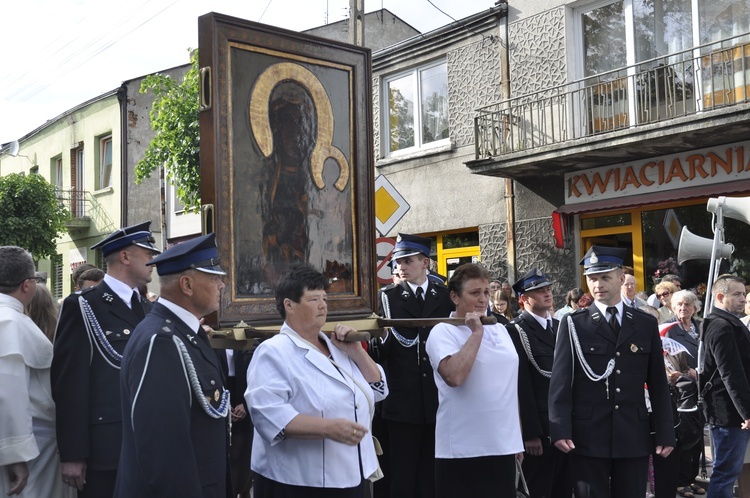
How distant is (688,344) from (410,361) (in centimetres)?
286

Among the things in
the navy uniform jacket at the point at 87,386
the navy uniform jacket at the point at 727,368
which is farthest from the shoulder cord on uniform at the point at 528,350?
the navy uniform jacket at the point at 87,386

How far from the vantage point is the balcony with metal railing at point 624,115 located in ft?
38.6

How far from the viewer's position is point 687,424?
21.5 ft

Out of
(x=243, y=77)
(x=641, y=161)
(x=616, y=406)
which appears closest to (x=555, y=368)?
(x=616, y=406)

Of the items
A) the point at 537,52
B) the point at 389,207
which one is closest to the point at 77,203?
the point at 537,52

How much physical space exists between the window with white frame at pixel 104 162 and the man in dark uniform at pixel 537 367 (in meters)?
21.9

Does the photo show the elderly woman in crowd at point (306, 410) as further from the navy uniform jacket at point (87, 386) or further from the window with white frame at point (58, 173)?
the window with white frame at point (58, 173)

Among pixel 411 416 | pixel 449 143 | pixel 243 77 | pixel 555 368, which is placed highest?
pixel 449 143

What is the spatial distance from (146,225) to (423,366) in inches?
90.0

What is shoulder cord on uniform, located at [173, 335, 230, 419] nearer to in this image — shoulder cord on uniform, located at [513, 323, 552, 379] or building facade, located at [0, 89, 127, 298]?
shoulder cord on uniform, located at [513, 323, 552, 379]

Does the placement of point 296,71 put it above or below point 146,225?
above

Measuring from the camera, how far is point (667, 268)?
42.7 ft

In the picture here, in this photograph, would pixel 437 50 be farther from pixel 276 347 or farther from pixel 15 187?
pixel 276 347

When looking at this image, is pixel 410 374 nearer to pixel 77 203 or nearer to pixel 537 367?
pixel 537 367
